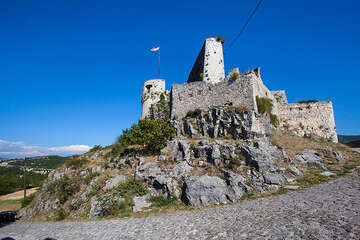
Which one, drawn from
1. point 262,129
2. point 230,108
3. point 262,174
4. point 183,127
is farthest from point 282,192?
point 183,127

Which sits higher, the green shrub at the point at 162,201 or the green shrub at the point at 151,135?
the green shrub at the point at 151,135

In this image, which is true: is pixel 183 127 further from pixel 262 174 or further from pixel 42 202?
pixel 42 202

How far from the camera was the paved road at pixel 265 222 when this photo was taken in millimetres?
6465

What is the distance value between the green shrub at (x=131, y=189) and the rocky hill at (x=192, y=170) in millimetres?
45

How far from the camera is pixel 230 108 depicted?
21.3 m

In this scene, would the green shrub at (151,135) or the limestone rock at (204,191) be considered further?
the green shrub at (151,135)

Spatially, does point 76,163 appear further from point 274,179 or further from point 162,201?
point 274,179

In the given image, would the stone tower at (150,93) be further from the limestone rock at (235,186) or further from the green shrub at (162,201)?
the limestone rock at (235,186)

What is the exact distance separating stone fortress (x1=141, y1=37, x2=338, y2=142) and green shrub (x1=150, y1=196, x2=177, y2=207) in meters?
13.1

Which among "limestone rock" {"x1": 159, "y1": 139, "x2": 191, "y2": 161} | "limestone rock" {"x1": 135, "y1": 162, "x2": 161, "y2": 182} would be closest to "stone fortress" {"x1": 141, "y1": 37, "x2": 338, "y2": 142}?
"limestone rock" {"x1": 159, "y1": 139, "x2": 191, "y2": 161}

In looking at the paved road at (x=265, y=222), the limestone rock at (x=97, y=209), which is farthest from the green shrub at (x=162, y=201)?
the limestone rock at (x=97, y=209)

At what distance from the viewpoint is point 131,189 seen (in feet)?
48.0

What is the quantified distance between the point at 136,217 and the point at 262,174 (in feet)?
33.0

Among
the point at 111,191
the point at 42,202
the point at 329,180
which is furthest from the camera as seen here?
the point at 42,202
